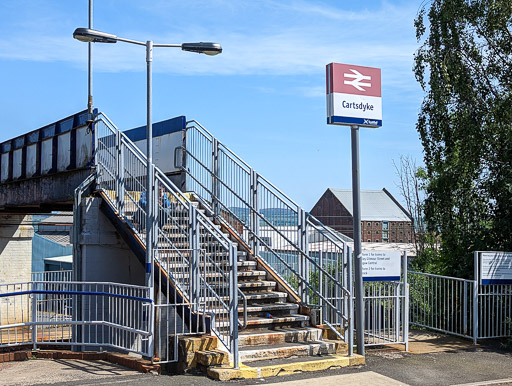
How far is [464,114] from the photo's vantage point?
18.4 m

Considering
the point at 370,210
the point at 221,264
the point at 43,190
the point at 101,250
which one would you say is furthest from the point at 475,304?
the point at 370,210

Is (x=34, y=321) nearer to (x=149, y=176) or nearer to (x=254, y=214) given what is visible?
(x=149, y=176)

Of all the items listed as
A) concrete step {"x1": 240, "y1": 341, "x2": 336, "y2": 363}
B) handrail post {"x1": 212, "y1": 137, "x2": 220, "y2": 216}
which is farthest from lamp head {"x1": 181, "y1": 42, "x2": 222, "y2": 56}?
concrete step {"x1": 240, "y1": 341, "x2": 336, "y2": 363}

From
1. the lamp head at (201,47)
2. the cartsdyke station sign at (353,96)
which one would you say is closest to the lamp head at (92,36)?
the lamp head at (201,47)

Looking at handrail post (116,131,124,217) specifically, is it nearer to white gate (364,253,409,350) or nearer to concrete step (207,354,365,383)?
concrete step (207,354,365,383)

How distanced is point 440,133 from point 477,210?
2877mm

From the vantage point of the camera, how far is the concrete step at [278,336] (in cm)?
1056

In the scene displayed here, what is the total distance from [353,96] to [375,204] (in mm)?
106714

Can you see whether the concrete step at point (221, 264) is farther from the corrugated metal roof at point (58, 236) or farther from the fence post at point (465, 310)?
the corrugated metal roof at point (58, 236)

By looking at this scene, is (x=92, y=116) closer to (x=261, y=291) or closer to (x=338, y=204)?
(x=261, y=291)

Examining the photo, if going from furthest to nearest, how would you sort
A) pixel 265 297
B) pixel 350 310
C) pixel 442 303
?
pixel 442 303, pixel 265 297, pixel 350 310

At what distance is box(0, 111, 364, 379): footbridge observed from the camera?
1030cm

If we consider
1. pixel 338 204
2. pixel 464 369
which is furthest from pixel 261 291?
pixel 338 204

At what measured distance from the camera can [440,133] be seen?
19.9 m
